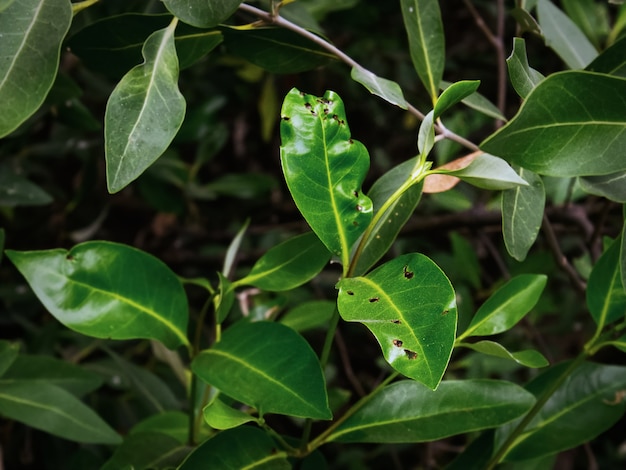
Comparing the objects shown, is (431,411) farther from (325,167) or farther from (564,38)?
(564,38)

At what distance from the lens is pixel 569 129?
1.58ft

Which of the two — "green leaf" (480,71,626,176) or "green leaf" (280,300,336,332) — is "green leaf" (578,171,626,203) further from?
"green leaf" (280,300,336,332)

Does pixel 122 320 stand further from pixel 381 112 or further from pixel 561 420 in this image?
pixel 381 112

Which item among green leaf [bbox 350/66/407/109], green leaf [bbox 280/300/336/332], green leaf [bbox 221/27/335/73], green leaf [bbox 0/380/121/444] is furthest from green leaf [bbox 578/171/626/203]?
green leaf [bbox 0/380/121/444]

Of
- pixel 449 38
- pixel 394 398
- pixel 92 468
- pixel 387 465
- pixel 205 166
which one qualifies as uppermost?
pixel 394 398

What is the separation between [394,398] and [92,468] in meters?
0.52

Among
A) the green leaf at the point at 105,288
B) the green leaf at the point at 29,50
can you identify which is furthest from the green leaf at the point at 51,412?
the green leaf at the point at 29,50

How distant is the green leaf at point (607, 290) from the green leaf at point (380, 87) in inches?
9.8

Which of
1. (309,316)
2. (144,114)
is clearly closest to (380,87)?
(144,114)

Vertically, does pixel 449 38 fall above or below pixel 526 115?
below

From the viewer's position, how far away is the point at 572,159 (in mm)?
489

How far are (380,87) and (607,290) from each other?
29 centimetres

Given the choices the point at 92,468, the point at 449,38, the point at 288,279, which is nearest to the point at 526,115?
the point at 288,279

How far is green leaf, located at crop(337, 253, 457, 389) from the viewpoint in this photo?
0.40 m
